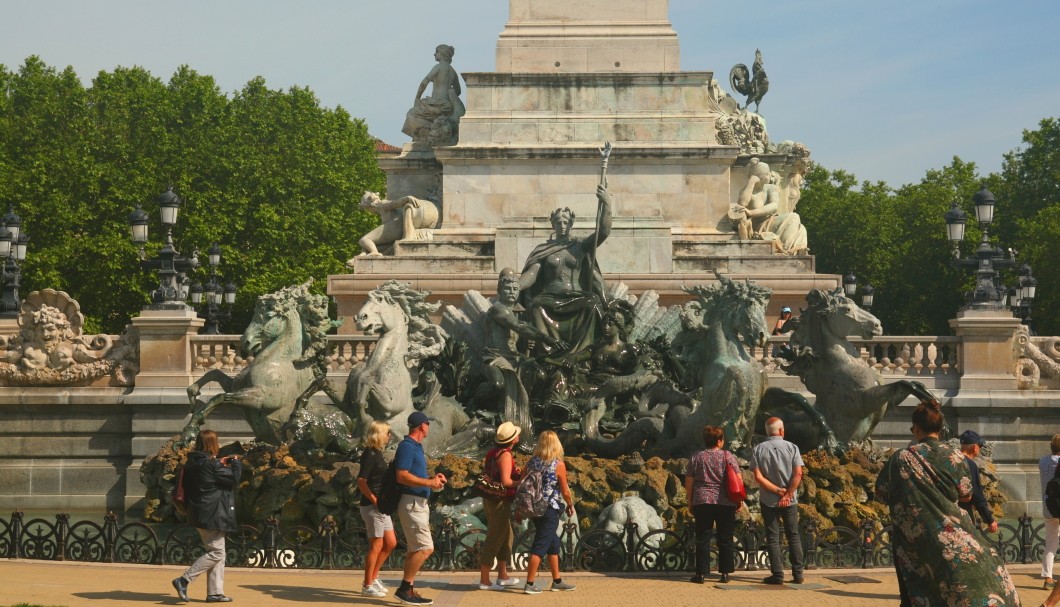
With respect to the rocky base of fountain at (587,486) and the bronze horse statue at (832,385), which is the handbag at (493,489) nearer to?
the rocky base of fountain at (587,486)

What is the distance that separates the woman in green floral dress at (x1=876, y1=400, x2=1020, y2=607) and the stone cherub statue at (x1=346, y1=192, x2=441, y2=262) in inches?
807

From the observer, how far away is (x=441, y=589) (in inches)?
553

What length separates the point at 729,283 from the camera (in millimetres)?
19422

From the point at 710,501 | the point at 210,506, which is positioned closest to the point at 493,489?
the point at 710,501

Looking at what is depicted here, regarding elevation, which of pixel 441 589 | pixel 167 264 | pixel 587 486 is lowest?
pixel 441 589

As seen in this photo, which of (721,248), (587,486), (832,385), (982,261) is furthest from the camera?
(721,248)

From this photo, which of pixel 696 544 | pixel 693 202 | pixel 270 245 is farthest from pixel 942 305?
pixel 696 544

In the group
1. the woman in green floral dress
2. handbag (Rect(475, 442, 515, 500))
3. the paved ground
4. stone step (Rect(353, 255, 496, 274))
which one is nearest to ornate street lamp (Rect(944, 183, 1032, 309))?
stone step (Rect(353, 255, 496, 274))

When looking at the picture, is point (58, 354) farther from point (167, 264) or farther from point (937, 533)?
point (937, 533)

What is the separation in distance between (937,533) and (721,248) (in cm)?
1963

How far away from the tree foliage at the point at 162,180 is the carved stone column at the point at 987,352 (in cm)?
2434

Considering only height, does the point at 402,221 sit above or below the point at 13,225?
above

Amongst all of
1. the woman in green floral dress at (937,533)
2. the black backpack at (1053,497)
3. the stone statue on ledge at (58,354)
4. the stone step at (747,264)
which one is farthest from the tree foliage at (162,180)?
the woman in green floral dress at (937,533)

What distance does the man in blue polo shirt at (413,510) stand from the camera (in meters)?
13.1
